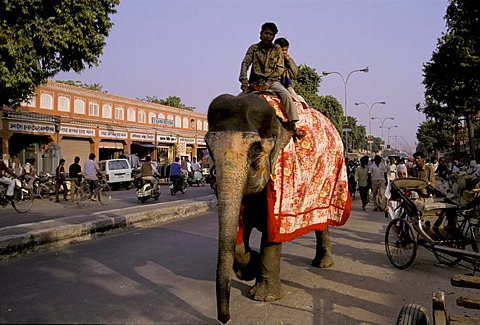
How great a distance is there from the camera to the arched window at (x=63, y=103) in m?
33.3

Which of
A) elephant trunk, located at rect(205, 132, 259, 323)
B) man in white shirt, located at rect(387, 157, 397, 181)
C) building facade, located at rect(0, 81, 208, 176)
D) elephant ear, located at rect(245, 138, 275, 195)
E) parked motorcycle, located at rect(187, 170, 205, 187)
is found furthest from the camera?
parked motorcycle, located at rect(187, 170, 205, 187)

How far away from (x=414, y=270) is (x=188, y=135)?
147ft

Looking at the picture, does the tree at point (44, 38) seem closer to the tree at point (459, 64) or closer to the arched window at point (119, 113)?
the tree at point (459, 64)

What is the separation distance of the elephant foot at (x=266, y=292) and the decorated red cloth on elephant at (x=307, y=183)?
0.54 meters

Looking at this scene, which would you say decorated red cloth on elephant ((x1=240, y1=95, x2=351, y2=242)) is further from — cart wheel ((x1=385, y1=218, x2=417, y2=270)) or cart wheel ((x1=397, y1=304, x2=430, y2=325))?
cart wheel ((x1=397, y1=304, x2=430, y2=325))

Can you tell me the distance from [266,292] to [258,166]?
1.57 m

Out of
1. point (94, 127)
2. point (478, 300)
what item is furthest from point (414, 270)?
point (94, 127)

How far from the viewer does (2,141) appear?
89.4 ft

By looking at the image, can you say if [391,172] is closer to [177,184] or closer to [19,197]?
[177,184]

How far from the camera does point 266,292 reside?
16.6 ft

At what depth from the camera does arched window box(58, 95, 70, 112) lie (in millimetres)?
33312

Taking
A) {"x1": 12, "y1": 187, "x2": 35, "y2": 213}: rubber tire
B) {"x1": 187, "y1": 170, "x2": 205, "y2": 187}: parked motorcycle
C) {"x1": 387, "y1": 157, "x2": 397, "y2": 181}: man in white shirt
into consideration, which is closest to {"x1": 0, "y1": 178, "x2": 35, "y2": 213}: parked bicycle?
{"x1": 12, "y1": 187, "x2": 35, "y2": 213}: rubber tire

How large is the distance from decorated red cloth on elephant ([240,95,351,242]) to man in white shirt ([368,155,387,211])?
330 inches

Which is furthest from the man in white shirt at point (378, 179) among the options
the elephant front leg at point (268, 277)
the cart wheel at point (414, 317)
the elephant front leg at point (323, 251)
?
the cart wheel at point (414, 317)
